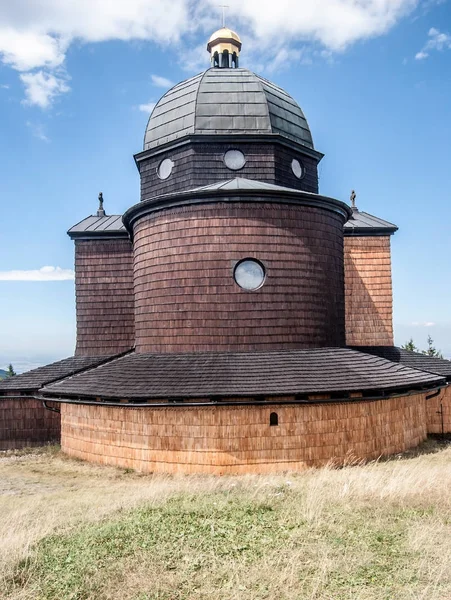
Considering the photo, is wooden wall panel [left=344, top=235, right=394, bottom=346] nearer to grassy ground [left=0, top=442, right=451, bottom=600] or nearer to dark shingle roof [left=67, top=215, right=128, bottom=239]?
dark shingle roof [left=67, top=215, right=128, bottom=239]

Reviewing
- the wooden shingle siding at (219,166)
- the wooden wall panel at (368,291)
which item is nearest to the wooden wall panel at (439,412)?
the wooden wall panel at (368,291)

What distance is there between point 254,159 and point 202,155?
1.74 meters

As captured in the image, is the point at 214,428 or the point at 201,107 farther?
the point at 201,107

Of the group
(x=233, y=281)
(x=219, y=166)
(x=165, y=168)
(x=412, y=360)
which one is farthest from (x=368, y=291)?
(x=165, y=168)

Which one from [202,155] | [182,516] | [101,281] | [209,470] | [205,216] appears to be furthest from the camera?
[101,281]

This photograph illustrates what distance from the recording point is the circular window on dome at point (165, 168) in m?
18.9

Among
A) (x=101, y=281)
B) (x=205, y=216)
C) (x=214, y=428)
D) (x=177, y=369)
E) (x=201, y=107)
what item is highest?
(x=201, y=107)

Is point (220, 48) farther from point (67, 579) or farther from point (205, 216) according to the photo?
point (67, 579)

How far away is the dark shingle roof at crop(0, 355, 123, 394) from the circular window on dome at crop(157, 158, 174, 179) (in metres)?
6.48

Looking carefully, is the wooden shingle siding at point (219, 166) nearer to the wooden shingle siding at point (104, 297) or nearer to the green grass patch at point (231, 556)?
the wooden shingle siding at point (104, 297)

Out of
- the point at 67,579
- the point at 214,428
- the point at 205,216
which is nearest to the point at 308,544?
the point at 67,579

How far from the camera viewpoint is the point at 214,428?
1245 cm

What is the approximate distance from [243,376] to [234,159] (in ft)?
27.9

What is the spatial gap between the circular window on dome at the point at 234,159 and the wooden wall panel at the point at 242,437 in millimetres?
9039
